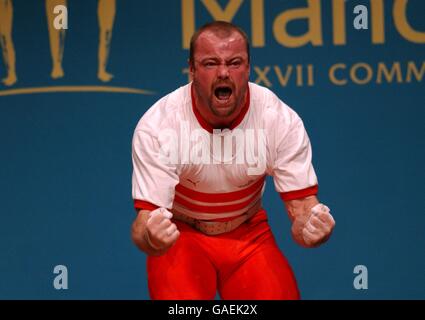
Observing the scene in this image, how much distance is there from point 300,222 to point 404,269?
104 centimetres

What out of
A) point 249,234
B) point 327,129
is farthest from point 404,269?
point 249,234

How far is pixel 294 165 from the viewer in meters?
2.63

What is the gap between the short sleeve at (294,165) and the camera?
262 cm

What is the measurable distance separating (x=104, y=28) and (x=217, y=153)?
982 millimetres

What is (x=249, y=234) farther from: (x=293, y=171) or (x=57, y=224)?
(x=57, y=224)

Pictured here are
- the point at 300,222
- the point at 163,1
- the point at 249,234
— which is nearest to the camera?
the point at 300,222

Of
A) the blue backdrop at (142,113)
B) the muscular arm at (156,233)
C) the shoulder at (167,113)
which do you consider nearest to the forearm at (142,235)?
the muscular arm at (156,233)

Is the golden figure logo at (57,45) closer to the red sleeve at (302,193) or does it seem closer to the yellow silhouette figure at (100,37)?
the yellow silhouette figure at (100,37)

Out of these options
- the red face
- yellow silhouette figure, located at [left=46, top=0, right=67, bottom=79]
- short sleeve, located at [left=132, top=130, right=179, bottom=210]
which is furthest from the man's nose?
yellow silhouette figure, located at [left=46, top=0, right=67, bottom=79]

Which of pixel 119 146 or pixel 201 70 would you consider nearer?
pixel 201 70

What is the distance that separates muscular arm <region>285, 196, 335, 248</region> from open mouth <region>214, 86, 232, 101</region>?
0.35 metres

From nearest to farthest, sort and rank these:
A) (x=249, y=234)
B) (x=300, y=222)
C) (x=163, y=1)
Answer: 1. (x=300, y=222)
2. (x=249, y=234)
3. (x=163, y=1)

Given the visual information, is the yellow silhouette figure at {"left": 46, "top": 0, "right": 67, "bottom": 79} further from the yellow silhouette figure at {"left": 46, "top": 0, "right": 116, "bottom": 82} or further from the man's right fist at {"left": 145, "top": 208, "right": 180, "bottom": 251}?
the man's right fist at {"left": 145, "top": 208, "right": 180, "bottom": 251}

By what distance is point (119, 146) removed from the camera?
11.4ft
